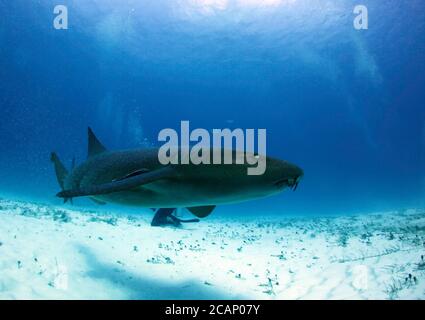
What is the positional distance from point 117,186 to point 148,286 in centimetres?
277

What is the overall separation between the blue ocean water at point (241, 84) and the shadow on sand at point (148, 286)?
121ft

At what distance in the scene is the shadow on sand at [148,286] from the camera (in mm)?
4648

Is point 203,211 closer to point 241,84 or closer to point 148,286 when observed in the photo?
point 148,286

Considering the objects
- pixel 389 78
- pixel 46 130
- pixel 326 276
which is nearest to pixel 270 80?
pixel 389 78

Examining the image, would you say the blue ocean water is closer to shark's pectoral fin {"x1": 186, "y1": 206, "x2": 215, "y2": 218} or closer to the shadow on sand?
the shadow on sand

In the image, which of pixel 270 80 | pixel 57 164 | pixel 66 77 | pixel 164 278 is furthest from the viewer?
pixel 66 77

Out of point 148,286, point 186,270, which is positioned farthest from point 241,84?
point 148,286

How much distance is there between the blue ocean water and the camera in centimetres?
4395

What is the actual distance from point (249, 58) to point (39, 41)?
47.2 metres

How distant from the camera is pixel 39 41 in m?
64.1

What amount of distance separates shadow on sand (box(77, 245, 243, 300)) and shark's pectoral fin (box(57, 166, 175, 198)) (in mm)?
2293

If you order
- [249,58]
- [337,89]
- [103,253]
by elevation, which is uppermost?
[337,89]

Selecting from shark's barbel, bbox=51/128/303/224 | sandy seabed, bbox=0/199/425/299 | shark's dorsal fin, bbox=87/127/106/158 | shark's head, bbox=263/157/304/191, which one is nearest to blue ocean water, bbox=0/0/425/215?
sandy seabed, bbox=0/199/425/299
